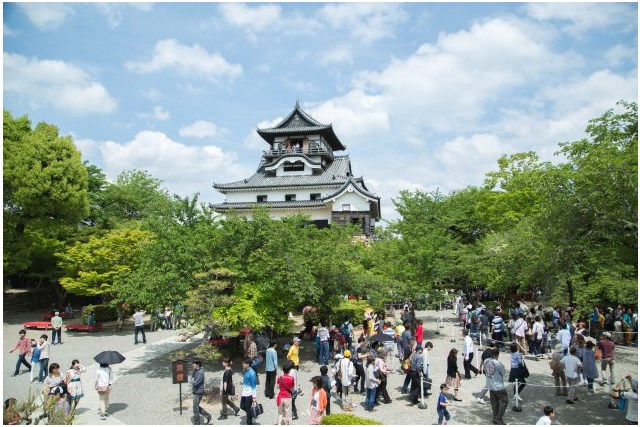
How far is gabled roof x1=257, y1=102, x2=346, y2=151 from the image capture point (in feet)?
158

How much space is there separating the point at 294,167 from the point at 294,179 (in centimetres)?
219

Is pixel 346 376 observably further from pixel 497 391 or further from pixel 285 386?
Result: pixel 497 391

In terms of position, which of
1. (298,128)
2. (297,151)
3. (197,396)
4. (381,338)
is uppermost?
(298,128)

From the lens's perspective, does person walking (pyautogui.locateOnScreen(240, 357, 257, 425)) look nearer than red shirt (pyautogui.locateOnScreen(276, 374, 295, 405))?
No

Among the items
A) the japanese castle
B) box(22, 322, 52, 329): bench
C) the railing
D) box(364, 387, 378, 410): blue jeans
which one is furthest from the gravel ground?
the railing

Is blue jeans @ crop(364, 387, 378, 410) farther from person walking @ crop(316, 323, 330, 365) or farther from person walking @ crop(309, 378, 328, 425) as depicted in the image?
person walking @ crop(316, 323, 330, 365)

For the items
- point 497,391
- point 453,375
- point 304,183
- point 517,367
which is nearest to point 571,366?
point 517,367

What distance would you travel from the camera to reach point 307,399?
1183cm

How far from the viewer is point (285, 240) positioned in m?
14.9

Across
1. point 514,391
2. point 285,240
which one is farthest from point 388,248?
point 514,391

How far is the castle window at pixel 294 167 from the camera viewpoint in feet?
155

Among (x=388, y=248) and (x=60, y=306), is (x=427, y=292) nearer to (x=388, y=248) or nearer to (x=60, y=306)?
(x=388, y=248)

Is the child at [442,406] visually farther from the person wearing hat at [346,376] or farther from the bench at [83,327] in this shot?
the bench at [83,327]

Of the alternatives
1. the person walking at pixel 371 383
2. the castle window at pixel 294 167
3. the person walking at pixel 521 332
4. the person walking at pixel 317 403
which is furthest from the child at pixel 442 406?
the castle window at pixel 294 167
